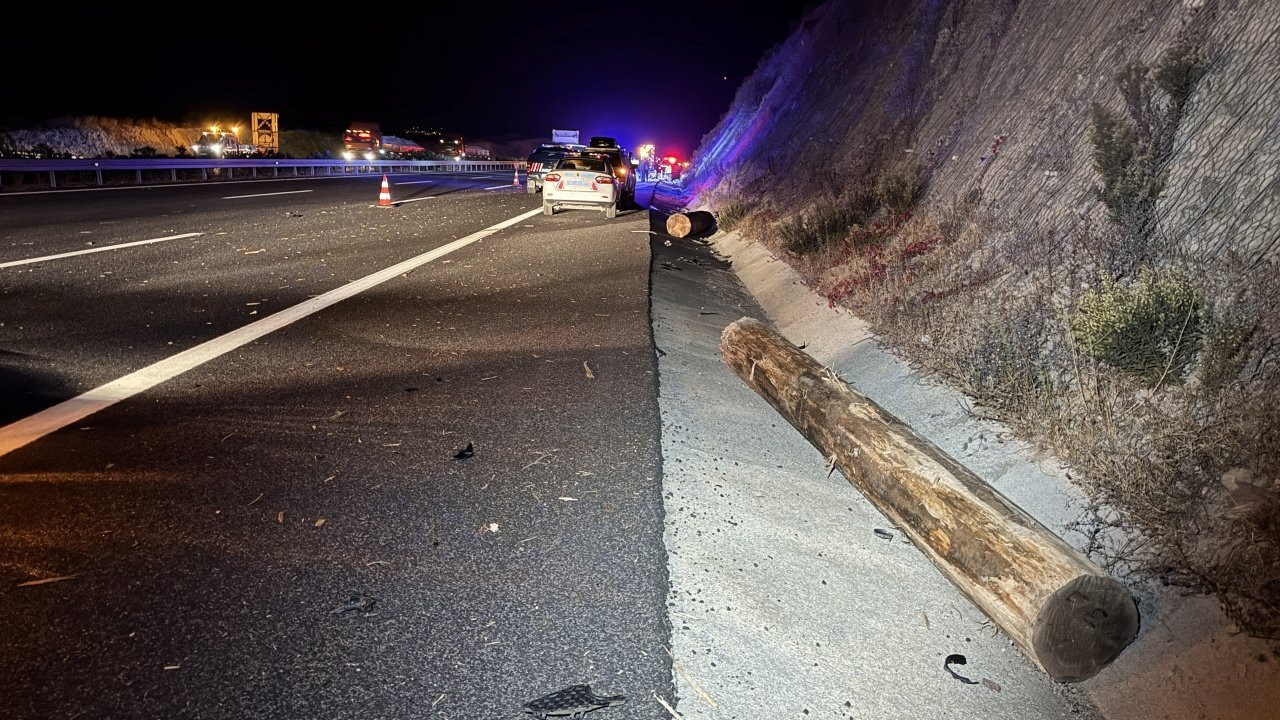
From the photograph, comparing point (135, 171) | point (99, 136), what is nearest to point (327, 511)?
point (135, 171)

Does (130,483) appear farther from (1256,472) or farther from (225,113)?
(225,113)

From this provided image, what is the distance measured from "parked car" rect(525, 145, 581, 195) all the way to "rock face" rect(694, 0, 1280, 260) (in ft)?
32.2

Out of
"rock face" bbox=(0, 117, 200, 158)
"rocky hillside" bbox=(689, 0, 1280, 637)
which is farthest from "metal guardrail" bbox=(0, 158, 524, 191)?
"rocky hillside" bbox=(689, 0, 1280, 637)

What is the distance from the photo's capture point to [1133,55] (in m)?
8.81

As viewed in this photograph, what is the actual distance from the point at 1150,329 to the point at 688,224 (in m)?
14.4

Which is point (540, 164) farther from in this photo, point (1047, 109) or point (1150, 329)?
point (1150, 329)

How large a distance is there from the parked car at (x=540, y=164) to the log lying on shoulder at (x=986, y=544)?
25656 millimetres

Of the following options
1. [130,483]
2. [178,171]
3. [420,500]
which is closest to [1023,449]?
[420,500]

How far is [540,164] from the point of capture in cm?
3152

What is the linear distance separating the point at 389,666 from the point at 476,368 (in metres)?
3.78

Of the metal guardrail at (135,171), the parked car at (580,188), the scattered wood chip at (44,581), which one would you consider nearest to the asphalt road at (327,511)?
the scattered wood chip at (44,581)

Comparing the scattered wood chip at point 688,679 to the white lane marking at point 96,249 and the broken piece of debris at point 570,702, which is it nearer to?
the broken piece of debris at point 570,702

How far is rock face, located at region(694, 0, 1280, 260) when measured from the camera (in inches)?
246

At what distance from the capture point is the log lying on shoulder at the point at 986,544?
11.1ft
